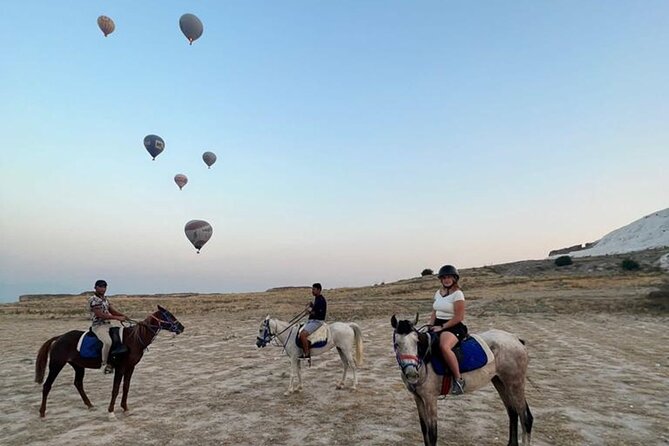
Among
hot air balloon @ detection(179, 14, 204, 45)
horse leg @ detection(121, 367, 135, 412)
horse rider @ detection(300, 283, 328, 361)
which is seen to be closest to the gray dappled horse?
horse rider @ detection(300, 283, 328, 361)

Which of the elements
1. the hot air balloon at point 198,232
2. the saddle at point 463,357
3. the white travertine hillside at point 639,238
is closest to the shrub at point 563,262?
the white travertine hillside at point 639,238

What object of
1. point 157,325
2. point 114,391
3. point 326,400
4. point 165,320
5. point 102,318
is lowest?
point 326,400

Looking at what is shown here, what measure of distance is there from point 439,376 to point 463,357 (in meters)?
0.50

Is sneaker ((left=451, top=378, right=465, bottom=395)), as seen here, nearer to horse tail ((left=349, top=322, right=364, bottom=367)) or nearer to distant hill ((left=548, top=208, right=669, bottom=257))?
horse tail ((left=349, top=322, right=364, bottom=367))

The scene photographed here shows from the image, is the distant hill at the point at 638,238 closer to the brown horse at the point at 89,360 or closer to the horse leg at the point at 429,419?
the horse leg at the point at 429,419

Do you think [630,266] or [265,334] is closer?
[265,334]

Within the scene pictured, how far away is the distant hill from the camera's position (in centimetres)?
9250

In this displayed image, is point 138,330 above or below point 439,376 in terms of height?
above

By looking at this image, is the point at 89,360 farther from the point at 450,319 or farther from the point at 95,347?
the point at 450,319

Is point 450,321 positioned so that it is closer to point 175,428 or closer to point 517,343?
point 517,343

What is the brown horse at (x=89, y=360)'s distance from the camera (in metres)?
9.26

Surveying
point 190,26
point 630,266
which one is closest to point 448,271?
point 190,26

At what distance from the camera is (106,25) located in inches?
1486

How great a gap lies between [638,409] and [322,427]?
6.96 metres
